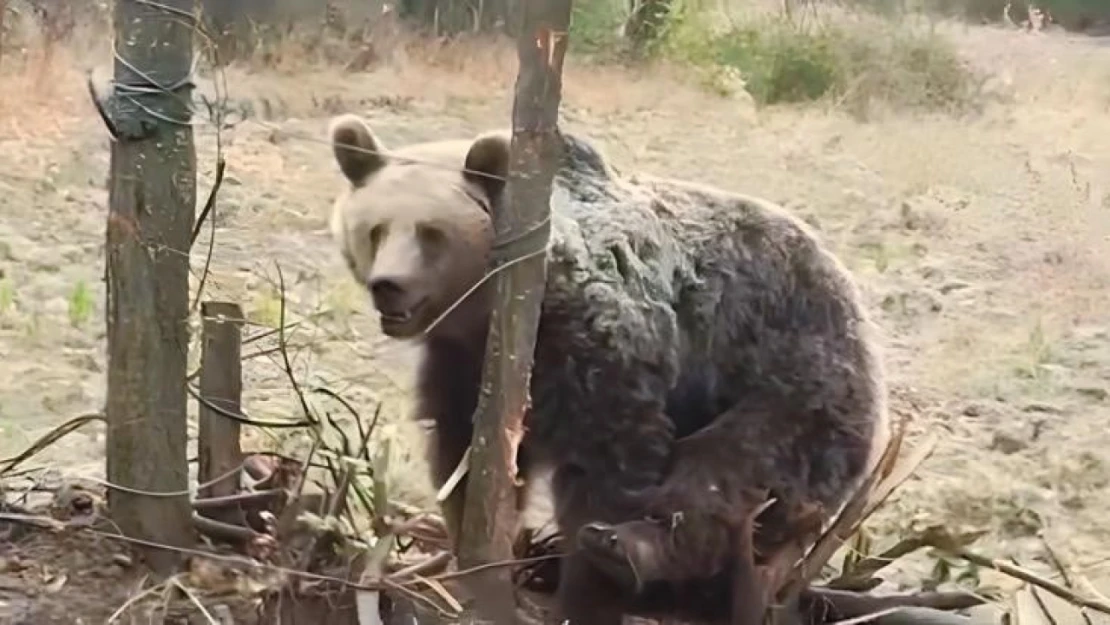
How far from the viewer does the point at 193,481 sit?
202 centimetres

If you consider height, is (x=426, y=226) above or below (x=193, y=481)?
above

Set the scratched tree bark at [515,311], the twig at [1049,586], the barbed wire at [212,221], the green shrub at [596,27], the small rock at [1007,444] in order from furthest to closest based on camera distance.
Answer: the small rock at [1007,444], the green shrub at [596,27], the twig at [1049,586], the barbed wire at [212,221], the scratched tree bark at [515,311]

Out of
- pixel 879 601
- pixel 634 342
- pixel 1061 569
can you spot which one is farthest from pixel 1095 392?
pixel 634 342

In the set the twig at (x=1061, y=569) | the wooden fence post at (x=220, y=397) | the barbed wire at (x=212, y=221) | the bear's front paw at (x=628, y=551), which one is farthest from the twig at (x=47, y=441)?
the twig at (x=1061, y=569)

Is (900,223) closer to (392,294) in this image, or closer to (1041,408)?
(1041,408)

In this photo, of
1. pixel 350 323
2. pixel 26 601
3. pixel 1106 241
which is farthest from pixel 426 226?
pixel 1106 241

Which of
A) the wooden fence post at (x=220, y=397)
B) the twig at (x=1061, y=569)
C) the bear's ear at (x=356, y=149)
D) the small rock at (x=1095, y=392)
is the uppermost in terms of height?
the bear's ear at (x=356, y=149)

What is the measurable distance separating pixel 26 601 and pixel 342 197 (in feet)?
2.15

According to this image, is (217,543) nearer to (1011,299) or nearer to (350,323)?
(350,323)

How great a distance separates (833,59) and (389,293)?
0.72 m

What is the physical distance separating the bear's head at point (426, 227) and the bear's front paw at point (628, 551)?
308mm

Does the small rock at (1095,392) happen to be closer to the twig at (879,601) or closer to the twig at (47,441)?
the twig at (879,601)

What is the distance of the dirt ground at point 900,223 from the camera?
206 cm

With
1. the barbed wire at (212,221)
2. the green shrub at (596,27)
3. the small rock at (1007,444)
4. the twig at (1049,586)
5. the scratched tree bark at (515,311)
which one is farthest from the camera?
the small rock at (1007,444)
